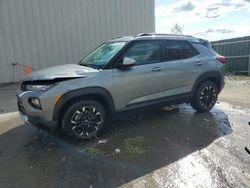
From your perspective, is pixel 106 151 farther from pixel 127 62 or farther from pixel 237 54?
pixel 237 54

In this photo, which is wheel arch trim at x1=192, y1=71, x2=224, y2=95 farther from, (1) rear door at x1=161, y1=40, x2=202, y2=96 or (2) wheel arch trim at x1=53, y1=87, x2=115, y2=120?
(2) wheel arch trim at x1=53, y1=87, x2=115, y2=120

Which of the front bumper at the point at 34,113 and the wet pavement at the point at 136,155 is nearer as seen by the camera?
the wet pavement at the point at 136,155

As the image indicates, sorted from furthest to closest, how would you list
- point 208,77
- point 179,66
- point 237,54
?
point 237,54 < point 208,77 < point 179,66

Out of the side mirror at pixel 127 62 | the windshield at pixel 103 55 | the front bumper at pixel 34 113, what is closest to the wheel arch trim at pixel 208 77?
the side mirror at pixel 127 62

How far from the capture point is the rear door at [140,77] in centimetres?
417

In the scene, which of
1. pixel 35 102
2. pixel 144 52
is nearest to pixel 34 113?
pixel 35 102

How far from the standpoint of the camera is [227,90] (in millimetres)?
8242

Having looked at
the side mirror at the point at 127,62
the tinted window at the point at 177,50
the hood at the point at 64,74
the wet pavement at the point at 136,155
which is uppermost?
the tinted window at the point at 177,50

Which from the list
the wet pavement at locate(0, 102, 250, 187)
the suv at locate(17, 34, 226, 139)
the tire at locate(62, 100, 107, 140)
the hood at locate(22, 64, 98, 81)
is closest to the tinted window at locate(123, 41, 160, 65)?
the suv at locate(17, 34, 226, 139)

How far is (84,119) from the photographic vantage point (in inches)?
155

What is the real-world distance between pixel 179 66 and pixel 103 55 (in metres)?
1.57

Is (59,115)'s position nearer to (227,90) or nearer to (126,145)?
(126,145)

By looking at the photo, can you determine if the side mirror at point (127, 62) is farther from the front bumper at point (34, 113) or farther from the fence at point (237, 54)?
the fence at point (237, 54)

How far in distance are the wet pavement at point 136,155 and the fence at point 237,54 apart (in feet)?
26.0
